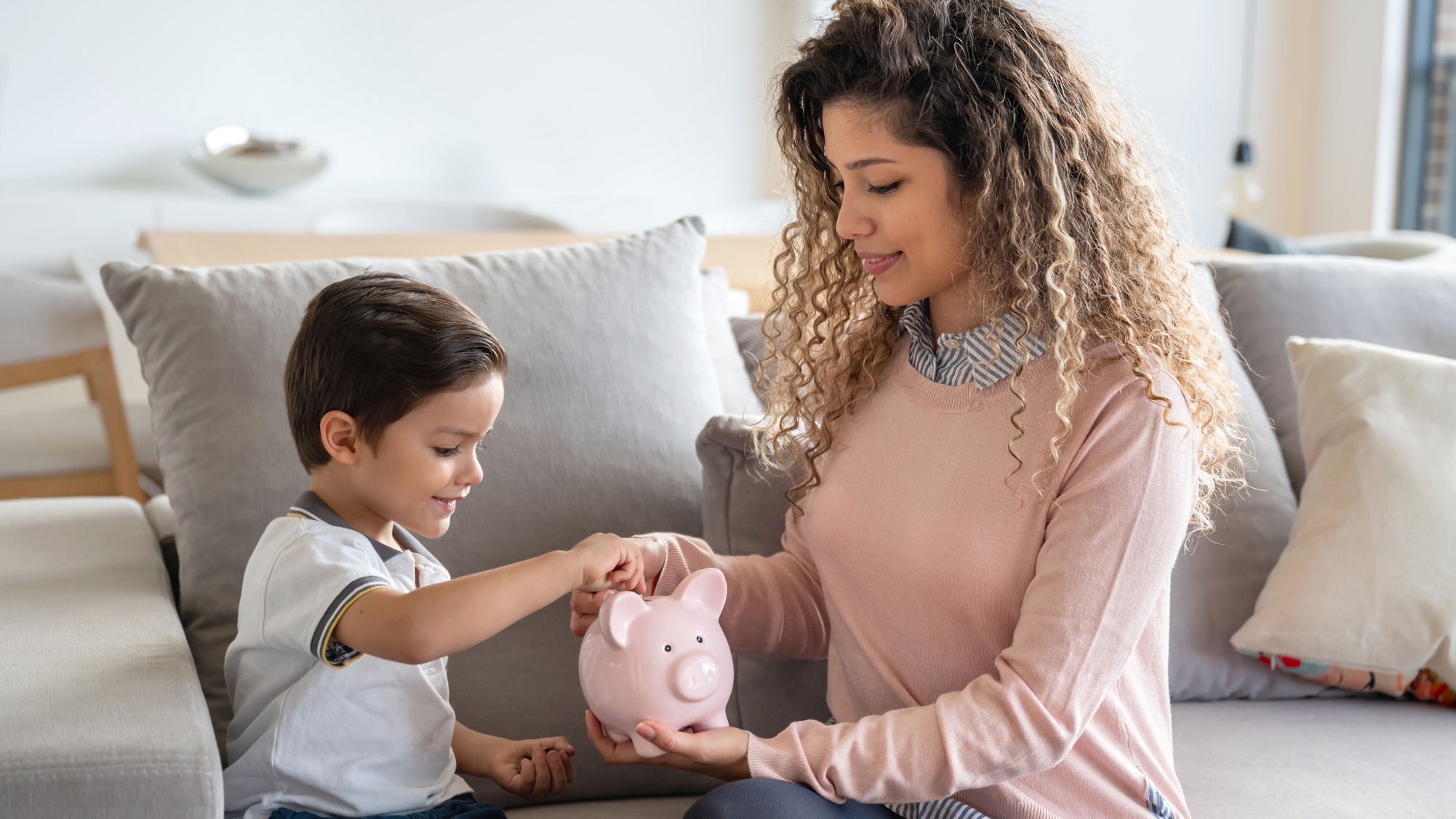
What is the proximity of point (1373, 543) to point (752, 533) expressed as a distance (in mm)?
763

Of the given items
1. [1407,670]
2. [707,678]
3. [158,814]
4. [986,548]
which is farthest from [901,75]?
[1407,670]

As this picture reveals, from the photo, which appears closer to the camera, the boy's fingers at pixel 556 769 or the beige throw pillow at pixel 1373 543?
the boy's fingers at pixel 556 769

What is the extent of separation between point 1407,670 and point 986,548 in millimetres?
753

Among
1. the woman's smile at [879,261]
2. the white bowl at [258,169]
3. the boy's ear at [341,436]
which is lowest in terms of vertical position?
the boy's ear at [341,436]

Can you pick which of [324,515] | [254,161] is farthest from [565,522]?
[254,161]

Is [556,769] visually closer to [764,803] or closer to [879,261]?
[764,803]

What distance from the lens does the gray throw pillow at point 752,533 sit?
145 cm

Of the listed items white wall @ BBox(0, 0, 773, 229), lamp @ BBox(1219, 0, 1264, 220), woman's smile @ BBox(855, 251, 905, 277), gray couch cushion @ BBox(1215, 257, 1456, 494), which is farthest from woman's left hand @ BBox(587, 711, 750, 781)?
lamp @ BBox(1219, 0, 1264, 220)

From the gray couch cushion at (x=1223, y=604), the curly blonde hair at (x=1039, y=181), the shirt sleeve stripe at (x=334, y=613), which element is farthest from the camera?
the gray couch cushion at (x=1223, y=604)

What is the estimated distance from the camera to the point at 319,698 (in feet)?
3.60

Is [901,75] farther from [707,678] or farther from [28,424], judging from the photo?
[28,424]

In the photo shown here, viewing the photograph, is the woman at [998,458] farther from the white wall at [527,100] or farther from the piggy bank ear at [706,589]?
the white wall at [527,100]

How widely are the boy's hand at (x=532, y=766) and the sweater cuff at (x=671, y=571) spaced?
18 cm

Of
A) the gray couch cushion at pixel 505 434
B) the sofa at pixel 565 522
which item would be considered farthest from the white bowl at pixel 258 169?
the gray couch cushion at pixel 505 434
